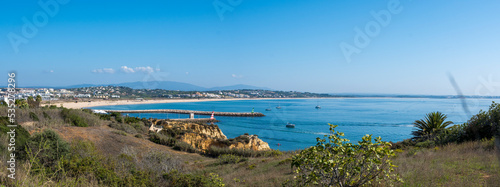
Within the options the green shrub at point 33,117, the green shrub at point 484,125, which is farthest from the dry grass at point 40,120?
the green shrub at point 484,125

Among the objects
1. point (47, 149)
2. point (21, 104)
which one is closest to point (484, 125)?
point (47, 149)

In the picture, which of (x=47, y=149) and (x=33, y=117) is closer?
(x=47, y=149)

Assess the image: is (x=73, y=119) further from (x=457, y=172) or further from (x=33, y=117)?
(x=457, y=172)

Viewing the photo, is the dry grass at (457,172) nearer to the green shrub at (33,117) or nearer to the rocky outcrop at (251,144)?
the rocky outcrop at (251,144)

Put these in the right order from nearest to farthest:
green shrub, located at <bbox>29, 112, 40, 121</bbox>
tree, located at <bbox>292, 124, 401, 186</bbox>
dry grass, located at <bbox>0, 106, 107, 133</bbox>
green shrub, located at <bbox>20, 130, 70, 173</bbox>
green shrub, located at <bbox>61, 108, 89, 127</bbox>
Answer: tree, located at <bbox>292, 124, 401, 186</bbox>, green shrub, located at <bbox>20, 130, 70, 173</bbox>, dry grass, located at <bbox>0, 106, 107, 133</bbox>, green shrub, located at <bbox>29, 112, 40, 121</bbox>, green shrub, located at <bbox>61, 108, 89, 127</bbox>

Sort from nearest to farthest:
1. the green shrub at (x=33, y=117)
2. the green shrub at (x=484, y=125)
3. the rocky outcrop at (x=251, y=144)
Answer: the green shrub at (x=484, y=125) → the green shrub at (x=33, y=117) → the rocky outcrop at (x=251, y=144)

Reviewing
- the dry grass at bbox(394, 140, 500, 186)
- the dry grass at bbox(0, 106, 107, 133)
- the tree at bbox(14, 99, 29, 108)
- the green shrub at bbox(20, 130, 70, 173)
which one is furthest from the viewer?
the tree at bbox(14, 99, 29, 108)

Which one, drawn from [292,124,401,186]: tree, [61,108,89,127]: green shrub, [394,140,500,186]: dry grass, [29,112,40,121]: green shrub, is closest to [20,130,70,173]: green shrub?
[292,124,401,186]: tree

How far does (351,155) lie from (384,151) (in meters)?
0.45

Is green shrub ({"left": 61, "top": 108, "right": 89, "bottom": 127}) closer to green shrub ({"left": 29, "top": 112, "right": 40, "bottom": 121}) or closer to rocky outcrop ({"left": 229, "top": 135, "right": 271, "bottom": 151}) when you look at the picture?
green shrub ({"left": 29, "top": 112, "right": 40, "bottom": 121})

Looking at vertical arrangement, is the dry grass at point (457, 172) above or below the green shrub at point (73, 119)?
above

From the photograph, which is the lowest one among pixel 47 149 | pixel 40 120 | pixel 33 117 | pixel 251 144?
pixel 251 144

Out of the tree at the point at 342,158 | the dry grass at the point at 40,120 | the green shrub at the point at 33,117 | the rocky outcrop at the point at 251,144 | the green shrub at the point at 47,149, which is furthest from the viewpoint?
the rocky outcrop at the point at 251,144

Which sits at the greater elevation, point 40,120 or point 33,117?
point 33,117
